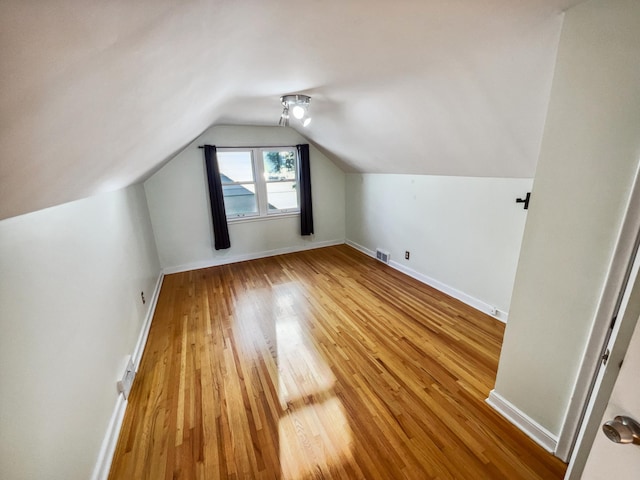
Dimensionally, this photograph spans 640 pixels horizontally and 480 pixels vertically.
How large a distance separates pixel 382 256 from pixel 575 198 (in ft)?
9.85

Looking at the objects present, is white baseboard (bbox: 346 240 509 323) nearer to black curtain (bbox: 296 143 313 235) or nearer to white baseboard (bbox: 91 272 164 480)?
black curtain (bbox: 296 143 313 235)

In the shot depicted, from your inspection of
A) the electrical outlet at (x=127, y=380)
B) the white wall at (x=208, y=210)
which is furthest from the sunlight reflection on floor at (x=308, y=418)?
the white wall at (x=208, y=210)

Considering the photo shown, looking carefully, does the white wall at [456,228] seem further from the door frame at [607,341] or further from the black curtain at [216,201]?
the black curtain at [216,201]

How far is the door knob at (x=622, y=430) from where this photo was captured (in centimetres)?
64

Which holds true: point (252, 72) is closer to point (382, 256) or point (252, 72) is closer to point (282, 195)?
point (282, 195)

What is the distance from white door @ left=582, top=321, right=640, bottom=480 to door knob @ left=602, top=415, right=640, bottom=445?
0.05ft

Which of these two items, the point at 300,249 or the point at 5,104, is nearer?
the point at 5,104

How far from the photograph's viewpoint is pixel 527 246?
54.3 inches

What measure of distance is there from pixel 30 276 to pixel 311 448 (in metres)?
1.53

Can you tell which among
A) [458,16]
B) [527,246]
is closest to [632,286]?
[527,246]

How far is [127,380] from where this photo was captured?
1812 millimetres

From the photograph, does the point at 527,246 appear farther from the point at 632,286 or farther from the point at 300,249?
the point at 300,249

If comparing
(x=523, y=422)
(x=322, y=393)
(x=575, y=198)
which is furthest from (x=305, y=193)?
(x=523, y=422)

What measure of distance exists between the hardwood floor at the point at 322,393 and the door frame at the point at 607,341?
362 mm
